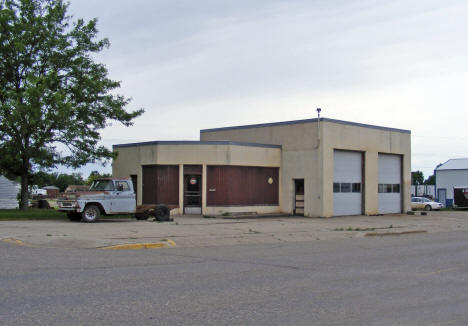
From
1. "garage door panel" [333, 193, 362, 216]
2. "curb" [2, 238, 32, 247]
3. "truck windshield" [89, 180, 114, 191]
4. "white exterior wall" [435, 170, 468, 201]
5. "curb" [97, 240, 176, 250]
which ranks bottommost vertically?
"curb" [97, 240, 176, 250]

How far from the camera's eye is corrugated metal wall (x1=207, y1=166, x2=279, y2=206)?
3053 cm

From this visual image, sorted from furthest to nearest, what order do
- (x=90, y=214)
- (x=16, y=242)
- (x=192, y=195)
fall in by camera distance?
(x=192, y=195)
(x=90, y=214)
(x=16, y=242)

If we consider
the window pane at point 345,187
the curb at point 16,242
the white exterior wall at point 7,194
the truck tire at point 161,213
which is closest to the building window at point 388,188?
the window pane at point 345,187

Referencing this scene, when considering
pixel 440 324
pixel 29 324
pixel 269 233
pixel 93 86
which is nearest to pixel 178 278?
pixel 29 324

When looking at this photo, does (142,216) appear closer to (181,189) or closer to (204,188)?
(181,189)

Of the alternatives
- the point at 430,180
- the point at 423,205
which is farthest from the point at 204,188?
the point at 430,180

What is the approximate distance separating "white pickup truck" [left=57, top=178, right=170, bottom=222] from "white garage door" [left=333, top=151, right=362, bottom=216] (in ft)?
38.2

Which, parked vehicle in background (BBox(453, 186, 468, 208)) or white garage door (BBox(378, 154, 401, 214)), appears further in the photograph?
parked vehicle in background (BBox(453, 186, 468, 208))

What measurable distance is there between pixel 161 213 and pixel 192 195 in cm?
525

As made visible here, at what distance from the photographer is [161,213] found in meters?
25.3

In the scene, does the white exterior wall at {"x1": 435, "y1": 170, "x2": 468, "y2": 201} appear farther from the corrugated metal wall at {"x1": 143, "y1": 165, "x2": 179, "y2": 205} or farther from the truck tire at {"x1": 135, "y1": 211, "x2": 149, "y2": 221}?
the truck tire at {"x1": 135, "y1": 211, "x2": 149, "y2": 221}

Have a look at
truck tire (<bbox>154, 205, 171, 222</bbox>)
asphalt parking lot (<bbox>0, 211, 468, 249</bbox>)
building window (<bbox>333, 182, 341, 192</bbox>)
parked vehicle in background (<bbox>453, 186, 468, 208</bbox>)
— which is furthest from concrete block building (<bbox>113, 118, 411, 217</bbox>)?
parked vehicle in background (<bbox>453, 186, 468, 208</bbox>)

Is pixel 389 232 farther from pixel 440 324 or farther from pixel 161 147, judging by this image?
pixel 440 324

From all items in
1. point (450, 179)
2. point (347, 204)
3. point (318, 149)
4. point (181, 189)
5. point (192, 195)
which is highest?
point (318, 149)
